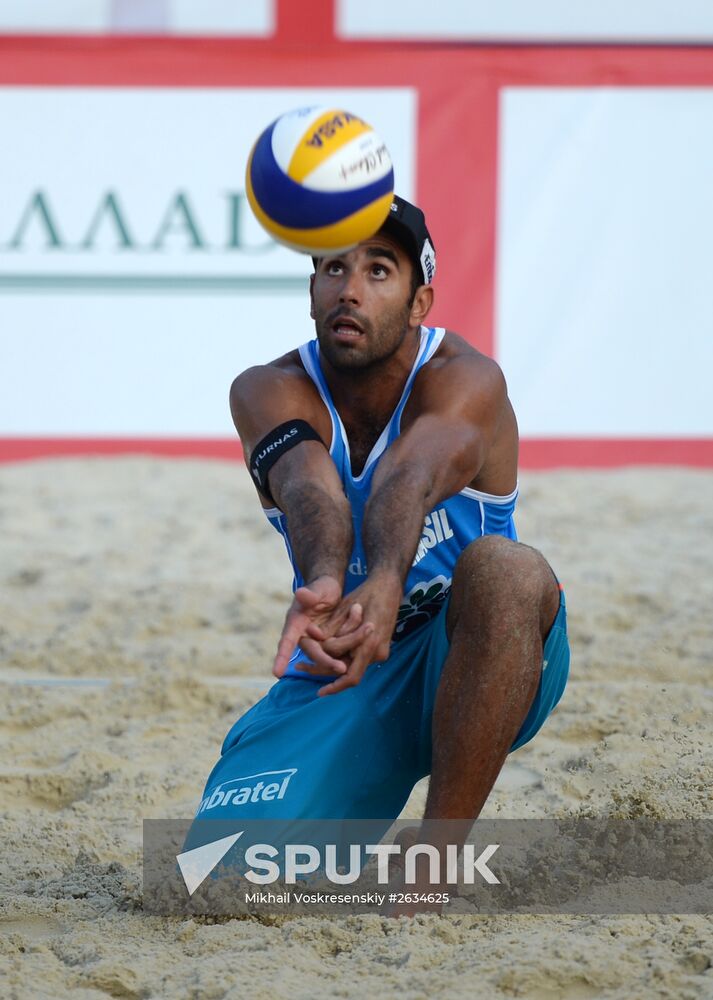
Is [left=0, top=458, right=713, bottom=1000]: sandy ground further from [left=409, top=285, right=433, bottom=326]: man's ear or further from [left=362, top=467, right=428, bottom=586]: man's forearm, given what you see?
[left=409, top=285, right=433, bottom=326]: man's ear

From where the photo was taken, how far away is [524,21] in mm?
6352

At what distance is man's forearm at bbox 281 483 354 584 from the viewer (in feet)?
7.61

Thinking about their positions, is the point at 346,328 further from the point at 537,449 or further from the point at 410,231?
the point at 537,449

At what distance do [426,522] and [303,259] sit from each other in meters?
3.92

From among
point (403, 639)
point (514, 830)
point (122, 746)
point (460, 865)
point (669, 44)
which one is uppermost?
point (669, 44)

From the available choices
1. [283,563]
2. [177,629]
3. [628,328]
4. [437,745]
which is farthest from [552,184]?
[437,745]

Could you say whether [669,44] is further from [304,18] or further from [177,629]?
[177,629]

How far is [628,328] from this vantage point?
253 inches

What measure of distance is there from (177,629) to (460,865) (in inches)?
86.8

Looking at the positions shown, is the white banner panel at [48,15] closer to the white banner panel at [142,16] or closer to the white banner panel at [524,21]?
the white banner panel at [142,16]

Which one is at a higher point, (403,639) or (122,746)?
(403,639)

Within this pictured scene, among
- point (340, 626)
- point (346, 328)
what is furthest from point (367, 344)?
point (340, 626)

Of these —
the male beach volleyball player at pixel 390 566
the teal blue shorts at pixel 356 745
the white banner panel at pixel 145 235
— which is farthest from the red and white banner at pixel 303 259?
the teal blue shorts at pixel 356 745

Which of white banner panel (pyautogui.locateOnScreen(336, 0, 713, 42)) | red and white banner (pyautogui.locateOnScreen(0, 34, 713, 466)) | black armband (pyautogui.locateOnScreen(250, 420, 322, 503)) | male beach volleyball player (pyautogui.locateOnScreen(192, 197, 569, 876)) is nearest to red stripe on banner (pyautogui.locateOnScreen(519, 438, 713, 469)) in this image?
red and white banner (pyautogui.locateOnScreen(0, 34, 713, 466))
